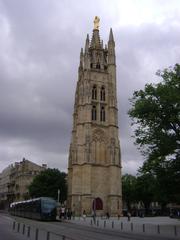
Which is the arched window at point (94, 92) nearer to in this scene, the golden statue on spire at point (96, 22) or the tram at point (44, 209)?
the golden statue on spire at point (96, 22)

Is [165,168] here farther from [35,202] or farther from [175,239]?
[35,202]

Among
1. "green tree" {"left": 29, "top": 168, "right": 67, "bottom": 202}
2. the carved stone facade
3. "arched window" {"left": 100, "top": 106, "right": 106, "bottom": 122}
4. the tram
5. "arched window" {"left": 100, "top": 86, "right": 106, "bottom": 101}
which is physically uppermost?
"arched window" {"left": 100, "top": 86, "right": 106, "bottom": 101}

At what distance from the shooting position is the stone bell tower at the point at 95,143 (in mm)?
68994

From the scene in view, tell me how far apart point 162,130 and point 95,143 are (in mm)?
40716

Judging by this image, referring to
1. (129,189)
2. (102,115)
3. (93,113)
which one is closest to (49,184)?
(93,113)

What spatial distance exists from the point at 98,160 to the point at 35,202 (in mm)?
26020

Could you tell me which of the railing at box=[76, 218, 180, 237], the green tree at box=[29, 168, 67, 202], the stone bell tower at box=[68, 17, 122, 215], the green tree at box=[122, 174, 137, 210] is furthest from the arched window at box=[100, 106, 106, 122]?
the railing at box=[76, 218, 180, 237]

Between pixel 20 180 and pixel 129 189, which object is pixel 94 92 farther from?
pixel 20 180

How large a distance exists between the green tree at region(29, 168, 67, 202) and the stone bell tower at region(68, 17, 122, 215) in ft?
16.2

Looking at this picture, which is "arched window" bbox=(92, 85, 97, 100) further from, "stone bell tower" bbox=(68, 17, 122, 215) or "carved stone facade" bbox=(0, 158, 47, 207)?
"carved stone facade" bbox=(0, 158, 47, 207)

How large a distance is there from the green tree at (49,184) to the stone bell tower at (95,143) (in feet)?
16.2

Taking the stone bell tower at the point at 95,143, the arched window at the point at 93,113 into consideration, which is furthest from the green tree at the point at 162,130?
the arched window at the point at 93,113

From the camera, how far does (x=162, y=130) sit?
32.5 meters

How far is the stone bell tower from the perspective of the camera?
226 ft
